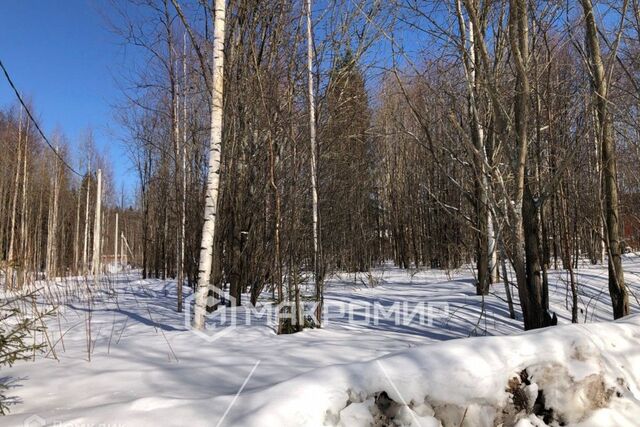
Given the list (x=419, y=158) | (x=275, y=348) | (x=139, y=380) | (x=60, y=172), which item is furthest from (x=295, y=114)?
(x=60, y=172)

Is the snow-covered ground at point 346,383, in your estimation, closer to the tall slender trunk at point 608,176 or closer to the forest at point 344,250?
the forest at point 344,250

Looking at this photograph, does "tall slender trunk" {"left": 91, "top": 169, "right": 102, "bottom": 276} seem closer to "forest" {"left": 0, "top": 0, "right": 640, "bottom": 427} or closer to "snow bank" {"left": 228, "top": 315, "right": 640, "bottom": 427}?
"forest" {"left": 0, "top": 0, "right": 640, "bottom": 427}

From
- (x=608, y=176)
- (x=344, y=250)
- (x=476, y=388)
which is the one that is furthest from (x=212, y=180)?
(x=344, y=250)

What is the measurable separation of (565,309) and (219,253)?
5493 millimetres

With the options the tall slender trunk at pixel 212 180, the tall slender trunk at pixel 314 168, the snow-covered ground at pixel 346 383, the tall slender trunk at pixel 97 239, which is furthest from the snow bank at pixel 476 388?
the tall slender trunk at pixel 97 239

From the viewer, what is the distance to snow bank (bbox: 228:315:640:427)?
1.81 metres

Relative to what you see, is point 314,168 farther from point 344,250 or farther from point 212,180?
point 344,250

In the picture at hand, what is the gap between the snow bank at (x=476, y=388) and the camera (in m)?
1.81

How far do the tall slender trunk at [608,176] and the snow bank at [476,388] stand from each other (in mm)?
2166

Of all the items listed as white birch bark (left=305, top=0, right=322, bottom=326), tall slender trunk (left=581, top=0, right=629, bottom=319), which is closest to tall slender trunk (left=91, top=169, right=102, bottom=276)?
white birch bark (left=305, top=0, right=322, bottom=326)

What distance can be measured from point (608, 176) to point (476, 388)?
3582 millimetres

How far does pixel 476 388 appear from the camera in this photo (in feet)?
6.77

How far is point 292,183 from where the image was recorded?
6.15 metres

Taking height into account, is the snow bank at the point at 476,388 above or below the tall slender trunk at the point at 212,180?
below
